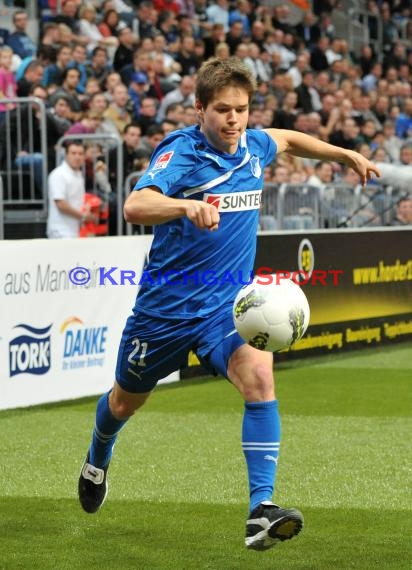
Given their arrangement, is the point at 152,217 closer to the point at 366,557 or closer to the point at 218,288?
the point at 218,288

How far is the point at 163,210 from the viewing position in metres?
5.14

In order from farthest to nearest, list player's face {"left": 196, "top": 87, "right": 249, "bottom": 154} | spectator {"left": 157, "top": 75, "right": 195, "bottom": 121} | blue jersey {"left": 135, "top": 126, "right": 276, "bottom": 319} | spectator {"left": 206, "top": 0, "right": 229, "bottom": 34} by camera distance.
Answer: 1. spectator {"left": 206, "top": 0, "right": 229, "bottom": 34}
2. spectator {"left": 157, "top": 75, "right": 195, "bottom": 121}
3. blue jersey {"left": 135, "top": 126, "right": 276, "bottom": 319}
4. player's face {"left": 196, "top": 87, "right": 249, "bottom": 154}

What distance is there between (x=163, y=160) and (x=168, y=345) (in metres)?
0.90

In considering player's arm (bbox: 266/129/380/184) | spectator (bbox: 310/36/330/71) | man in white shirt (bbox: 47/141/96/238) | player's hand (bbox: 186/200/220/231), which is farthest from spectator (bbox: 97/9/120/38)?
player's hand (bbox: 186/200/220/231)

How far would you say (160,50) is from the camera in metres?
18.6

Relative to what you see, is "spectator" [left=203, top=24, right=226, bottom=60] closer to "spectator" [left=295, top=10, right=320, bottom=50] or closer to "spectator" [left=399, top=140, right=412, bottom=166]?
A: "spectator" [left=399, top=140, right=412, bottom=166]

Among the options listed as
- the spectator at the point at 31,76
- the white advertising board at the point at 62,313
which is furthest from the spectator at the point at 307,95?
the white advertising board at the point at 62,313

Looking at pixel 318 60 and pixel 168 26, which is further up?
pixel 168 26

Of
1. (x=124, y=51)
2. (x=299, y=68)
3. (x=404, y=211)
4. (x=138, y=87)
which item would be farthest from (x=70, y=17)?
(x=299, y=68)

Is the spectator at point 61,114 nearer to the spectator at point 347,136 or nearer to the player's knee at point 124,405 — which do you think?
the spectator at point 347,136

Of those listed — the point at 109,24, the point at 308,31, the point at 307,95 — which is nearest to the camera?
Result: the point at 109,24

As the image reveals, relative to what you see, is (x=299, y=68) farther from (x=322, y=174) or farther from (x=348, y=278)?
(x=348, y=278)

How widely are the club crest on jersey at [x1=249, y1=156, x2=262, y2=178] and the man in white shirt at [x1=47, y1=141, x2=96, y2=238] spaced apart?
7.27m

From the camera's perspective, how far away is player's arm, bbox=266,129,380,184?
6.40 m
